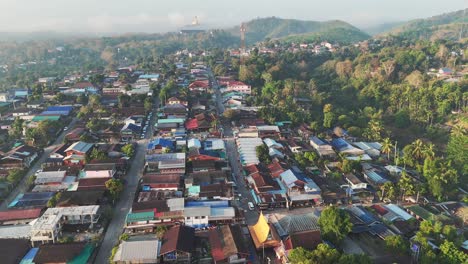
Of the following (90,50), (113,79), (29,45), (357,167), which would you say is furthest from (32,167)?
(29,45)

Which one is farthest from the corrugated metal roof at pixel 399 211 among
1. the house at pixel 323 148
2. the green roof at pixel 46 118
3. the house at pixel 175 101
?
the green roof at pixel 46 118

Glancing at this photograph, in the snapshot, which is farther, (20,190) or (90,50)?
(90,50)

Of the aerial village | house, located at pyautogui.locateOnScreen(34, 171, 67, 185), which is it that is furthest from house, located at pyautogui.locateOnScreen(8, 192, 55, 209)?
house, located at pyautogui.locateOnScreen(34, 171, 67, 185)

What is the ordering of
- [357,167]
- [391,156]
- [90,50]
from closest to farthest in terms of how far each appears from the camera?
[357,167]
[391,156]
[90,50]

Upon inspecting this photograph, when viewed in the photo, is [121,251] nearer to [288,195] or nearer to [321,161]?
[288,195]

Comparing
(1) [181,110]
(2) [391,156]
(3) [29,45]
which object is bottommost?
(2) [391,156]

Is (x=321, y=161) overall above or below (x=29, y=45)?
below
